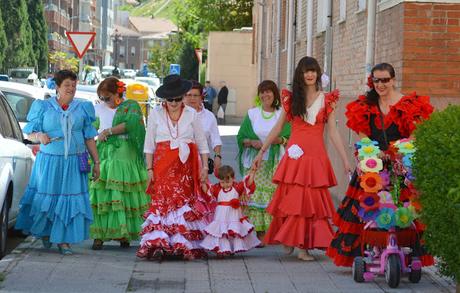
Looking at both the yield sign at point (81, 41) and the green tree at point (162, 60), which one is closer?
the yield sign at point (81, 41)

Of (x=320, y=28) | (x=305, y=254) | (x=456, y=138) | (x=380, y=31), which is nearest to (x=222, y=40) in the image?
(x=320, y=28)

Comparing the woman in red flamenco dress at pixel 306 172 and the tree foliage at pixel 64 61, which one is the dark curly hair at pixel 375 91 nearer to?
the woman in red flamenco dress at pixel 306 172

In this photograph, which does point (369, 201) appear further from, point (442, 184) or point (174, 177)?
point (174, 177)

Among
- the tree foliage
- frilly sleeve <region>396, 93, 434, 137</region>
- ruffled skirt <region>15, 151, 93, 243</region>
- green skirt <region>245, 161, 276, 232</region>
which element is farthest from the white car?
the tree foliage

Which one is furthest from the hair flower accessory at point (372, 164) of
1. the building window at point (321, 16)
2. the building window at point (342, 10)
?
the building window at point (321, 16)

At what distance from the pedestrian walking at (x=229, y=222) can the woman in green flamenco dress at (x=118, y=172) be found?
3.69 ft

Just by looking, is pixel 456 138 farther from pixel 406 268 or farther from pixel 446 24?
pixel 446 24

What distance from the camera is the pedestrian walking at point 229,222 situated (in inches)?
444

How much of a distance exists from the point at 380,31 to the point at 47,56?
8567cm

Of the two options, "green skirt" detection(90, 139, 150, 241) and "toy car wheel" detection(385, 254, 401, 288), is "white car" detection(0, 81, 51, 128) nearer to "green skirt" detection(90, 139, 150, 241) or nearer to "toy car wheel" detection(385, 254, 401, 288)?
"green skirt" detection(90, 139, 150, 241)

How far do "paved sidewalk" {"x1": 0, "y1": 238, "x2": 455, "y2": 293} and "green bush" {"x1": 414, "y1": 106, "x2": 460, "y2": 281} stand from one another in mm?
1462

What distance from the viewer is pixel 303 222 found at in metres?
11.0

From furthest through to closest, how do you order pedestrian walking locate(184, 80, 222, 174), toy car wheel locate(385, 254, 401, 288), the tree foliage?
the tree foliage → pedestrian walking locate(184, 80, 222, 174) → toy car wheel locate(385, 254, 401, 288)

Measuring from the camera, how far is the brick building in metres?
12.8
